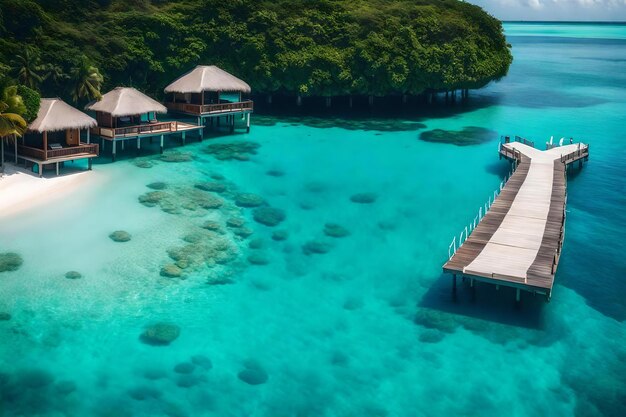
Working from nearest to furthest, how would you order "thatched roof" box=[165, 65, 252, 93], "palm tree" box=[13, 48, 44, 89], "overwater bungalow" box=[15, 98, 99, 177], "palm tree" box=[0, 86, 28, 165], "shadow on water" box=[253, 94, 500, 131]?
1. "palm tree" box=[0, 86, 28, 165]
2. "overwater bungalow" box=[15, 98, 99, 177]
3. "palm tree" box=[13, 48, 44, 89]
4. "thatched roof" box=[165, 65, 252, 93]
5. "shadow on water" box=[253, 94, 500, 131]

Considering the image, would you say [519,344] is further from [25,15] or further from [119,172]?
[25,15]

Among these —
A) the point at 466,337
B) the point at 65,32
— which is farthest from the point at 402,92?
the point at 466,337

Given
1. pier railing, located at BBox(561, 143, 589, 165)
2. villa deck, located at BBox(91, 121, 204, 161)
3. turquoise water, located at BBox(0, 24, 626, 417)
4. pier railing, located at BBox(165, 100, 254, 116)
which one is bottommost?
turquoise water, located at BBox(0, 24, 626, 417)

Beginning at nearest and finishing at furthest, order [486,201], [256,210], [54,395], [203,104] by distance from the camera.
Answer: [54,395], [256,210], [486,201], [203,104]

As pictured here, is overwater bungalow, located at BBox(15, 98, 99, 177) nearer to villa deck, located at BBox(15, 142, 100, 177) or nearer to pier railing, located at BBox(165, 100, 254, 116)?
Result: villa deck, located at BBox(15, 142, 100, 177)

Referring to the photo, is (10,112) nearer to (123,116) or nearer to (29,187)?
(29,187)

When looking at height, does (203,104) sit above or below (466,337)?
above

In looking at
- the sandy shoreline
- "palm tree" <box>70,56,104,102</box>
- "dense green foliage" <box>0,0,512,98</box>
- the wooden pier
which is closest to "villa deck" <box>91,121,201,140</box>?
"palm tree" <box>70,56,104,102</box>
